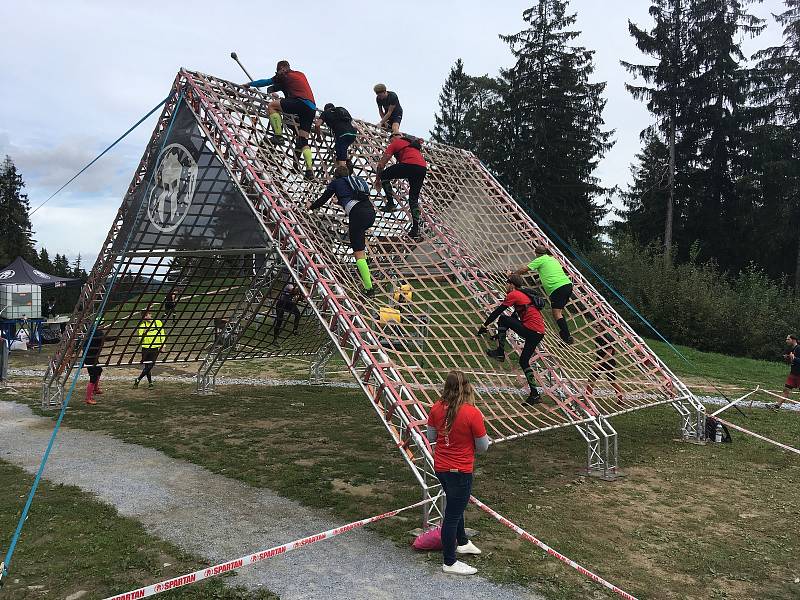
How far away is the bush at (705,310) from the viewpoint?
25.8 meters

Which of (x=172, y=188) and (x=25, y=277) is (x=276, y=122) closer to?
(x=172, y=188)

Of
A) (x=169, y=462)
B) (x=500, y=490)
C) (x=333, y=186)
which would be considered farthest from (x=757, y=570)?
(x=169, y=462)

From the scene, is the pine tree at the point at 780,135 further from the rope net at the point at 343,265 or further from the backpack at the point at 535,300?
the backpack at the point at 535,300

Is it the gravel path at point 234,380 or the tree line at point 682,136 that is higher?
the tree line at point 682,136

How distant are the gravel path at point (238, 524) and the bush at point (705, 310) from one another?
23300 mm

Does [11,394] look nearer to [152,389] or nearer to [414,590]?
[152,389]

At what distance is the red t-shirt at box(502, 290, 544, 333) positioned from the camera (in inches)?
309

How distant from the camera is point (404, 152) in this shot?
364 inches

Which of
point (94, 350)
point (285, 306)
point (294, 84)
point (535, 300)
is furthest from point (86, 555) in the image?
point (285, 306)

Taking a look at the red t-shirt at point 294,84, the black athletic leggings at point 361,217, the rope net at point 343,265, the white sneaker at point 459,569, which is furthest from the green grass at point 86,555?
the red t-shirt at point 294,84

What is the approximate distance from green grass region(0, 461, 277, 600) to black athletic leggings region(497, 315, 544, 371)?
456cm

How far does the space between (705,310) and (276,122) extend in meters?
22.4

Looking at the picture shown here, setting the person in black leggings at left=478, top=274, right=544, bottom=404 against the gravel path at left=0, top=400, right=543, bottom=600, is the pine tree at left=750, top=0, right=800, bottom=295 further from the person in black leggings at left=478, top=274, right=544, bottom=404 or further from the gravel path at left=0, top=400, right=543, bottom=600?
the gravel path at left=0, top=400, right=543, bottom=600

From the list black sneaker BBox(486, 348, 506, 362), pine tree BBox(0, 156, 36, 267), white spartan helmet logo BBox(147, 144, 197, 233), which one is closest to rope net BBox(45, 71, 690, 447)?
white spartan helmet logo BBox(147, 144, 197, 233)
